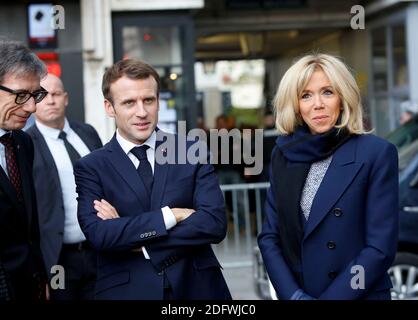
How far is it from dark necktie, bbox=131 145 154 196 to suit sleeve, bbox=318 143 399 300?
887mm

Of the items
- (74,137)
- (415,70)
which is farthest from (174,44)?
(74,137)

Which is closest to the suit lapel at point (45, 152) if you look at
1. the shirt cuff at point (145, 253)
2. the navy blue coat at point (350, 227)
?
the shirt cuff at point (145, 253)

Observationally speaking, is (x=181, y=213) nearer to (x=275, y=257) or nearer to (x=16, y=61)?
(x=275, y=257)

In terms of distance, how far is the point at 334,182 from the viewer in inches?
131

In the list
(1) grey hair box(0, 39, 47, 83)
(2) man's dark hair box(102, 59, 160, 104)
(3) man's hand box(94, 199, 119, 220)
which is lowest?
(3) man's hand box(94, 199, 119, 220)

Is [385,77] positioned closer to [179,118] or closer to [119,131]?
[179,118]

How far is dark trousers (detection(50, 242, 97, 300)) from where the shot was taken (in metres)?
4.99

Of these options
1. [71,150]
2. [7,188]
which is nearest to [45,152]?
[71,150]

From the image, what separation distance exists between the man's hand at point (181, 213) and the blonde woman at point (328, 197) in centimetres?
33

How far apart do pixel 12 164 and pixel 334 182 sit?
4.71ft

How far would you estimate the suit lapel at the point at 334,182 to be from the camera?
331cm

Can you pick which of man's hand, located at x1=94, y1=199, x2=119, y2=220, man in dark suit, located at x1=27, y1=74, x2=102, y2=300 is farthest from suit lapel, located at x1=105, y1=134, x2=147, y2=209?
man in dark suit, located at x1=27, y1=74, x2=102, y2=300

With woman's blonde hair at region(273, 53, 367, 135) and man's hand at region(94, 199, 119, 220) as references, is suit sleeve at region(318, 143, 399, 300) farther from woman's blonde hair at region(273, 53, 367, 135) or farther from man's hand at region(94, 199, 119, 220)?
man's hand at region(94, 199, 119, 220)

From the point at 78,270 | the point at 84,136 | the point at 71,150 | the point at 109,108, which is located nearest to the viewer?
the point at 109,108
